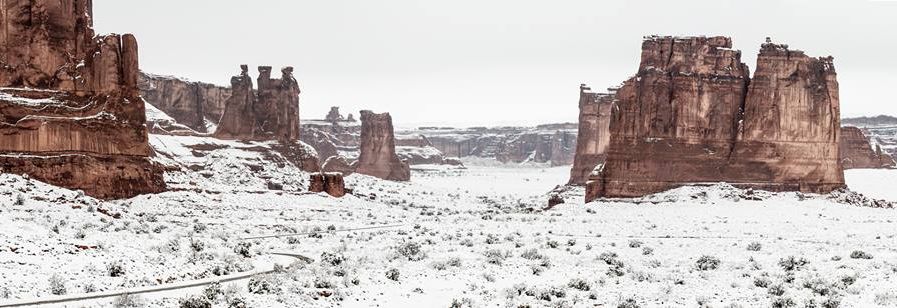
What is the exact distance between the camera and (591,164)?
96500 millimetres

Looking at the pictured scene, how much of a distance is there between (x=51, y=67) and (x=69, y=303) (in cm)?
2994

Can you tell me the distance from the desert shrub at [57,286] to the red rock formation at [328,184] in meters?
49.2

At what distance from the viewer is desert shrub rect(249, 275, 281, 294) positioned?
23.4 meters

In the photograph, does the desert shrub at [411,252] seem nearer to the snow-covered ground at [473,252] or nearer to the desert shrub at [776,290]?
the snow-covered ground at [473,252]

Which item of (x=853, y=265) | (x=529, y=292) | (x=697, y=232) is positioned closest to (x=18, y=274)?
(x=529, y=292)

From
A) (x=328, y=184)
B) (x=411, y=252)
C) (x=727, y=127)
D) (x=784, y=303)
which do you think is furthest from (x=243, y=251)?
(x=328, y=184)

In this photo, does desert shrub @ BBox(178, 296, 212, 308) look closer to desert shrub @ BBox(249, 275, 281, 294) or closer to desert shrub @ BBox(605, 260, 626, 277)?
desert shrub @ BBox(249, 275, 281, 294)

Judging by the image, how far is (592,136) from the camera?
323 ft

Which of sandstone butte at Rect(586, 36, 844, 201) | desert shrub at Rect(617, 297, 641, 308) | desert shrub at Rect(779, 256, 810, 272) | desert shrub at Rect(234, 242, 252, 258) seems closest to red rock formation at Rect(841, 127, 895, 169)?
sandstone butte at Rect(586, 36, 844, 201)

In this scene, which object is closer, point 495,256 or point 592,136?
point 495,256

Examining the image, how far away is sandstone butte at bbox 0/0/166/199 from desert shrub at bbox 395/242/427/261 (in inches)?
789

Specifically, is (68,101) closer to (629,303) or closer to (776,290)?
(629,303)

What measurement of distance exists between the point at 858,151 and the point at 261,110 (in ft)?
191

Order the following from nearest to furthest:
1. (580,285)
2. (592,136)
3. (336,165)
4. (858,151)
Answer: (580,285) < (858,151) < (592,136) < (336,165)
